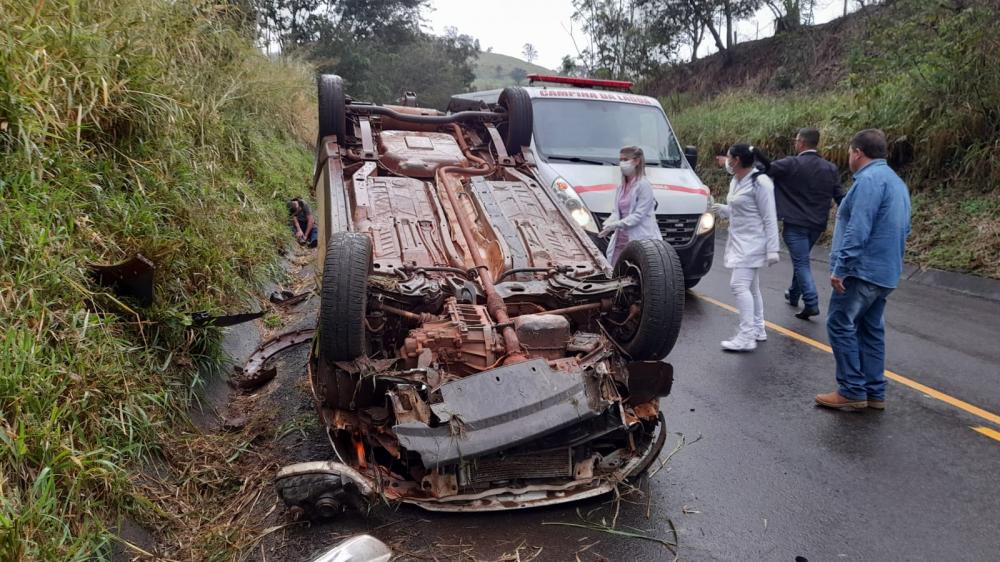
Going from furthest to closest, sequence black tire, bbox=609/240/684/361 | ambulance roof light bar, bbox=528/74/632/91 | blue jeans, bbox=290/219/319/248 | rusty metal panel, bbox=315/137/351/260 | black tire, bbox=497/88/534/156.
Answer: ambulance roof light bar, bbox=528/74/632/91 → blue jeans, bbox=290/219/319/248 → black tire, bbox=497/88/534/156 → rusty metal panel, bbox=315/137/351/260 → black tire, bbox=609/240/684/361

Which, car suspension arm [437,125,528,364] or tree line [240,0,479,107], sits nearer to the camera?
car suspension arm [437,125,528,364]

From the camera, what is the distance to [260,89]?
1102 cm

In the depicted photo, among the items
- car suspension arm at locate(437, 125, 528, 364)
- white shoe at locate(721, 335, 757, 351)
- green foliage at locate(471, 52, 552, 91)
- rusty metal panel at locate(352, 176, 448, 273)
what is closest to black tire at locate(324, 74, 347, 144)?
rusty metal panel at locate(352, 176, 448, 273)

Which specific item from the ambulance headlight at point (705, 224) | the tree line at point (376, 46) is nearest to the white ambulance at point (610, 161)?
the ambulance headlight at point (705, 224)

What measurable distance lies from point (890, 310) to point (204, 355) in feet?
23.2

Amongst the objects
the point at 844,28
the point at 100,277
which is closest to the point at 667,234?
the point at 100,277

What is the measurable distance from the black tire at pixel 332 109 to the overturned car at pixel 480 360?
120 centimetres

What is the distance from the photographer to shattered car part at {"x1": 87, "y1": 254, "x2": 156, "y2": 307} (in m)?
3.73

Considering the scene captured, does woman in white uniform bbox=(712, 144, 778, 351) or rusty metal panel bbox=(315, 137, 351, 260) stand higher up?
rusty metal panel bbox=(315, 137, 351, 260)

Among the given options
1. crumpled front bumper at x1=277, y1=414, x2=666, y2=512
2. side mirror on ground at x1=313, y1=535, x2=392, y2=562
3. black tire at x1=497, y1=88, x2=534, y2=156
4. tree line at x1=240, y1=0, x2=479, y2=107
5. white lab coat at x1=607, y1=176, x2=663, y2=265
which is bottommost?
crumpled front bumper at x1=277, y1=414, x2=666, y2=512

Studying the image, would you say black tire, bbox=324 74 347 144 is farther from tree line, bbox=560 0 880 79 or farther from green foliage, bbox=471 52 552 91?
green foliage, bbox=471 52 552 91

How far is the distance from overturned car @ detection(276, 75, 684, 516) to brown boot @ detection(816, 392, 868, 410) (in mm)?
1568

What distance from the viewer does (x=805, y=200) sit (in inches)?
273

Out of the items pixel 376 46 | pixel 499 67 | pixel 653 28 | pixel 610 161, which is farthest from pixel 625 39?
pixel 499 67
